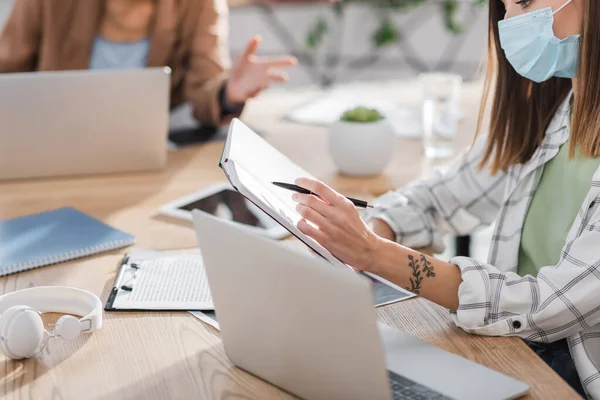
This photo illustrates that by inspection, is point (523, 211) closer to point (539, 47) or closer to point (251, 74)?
point (539, 47)

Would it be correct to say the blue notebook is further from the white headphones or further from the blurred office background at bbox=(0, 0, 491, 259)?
the blurred office background at bbox=(0, 0, 491, 259)

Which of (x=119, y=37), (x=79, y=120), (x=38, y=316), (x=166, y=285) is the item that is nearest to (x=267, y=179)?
(x=166, y=285)

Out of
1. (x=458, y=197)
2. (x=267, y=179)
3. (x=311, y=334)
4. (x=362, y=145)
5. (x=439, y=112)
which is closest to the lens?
(x=311, y=334)

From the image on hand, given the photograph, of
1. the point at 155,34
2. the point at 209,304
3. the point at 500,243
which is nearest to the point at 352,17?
the point at 155,34

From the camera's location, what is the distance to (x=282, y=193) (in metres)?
1.05

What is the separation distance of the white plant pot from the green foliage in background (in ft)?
8.20

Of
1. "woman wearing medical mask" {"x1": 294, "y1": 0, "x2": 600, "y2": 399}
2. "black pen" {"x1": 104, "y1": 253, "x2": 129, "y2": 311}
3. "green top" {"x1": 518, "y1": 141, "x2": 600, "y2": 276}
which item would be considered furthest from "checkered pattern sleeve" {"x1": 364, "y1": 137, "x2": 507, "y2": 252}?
"black pen" {"x1": 104, "y1": 253, "x2": 129, "y2": 311}

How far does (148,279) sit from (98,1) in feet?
3.56

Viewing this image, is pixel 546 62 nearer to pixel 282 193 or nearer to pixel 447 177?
pixel 447 177

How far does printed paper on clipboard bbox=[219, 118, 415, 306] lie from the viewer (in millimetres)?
928

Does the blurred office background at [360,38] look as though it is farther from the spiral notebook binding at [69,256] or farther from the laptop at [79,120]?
the spiral notebook binding at [69,256]

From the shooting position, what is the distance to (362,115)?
1.61 meters

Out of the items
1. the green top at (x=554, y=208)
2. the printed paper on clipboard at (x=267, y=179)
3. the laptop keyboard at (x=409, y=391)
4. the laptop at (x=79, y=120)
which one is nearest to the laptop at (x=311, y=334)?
the laptop keyboard at (x=409, y=391)

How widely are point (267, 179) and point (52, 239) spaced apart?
17.5 inches
